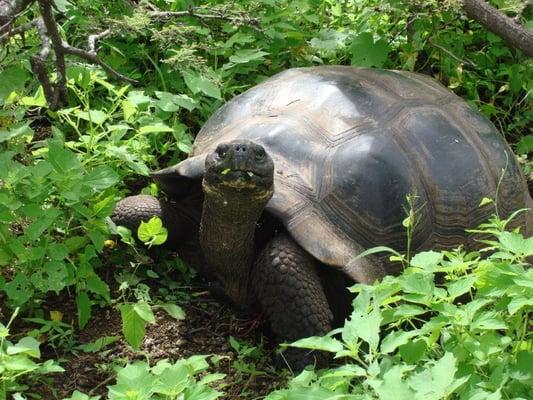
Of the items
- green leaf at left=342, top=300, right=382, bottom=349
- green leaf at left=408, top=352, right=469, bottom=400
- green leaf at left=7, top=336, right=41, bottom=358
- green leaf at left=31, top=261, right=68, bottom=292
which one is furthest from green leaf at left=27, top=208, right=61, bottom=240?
green leaf at left=408, top=352, right=469, bottom=400

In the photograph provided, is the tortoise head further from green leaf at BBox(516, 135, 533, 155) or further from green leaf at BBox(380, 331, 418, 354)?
green leaf at BBox(516, 135, 533, 155)

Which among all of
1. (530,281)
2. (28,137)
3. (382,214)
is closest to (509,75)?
(382,214)

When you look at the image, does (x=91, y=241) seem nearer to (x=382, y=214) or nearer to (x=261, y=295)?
(x=261, y=295)

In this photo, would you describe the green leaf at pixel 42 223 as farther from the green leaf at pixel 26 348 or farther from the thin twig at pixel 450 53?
the thin twig at pixel 450 53

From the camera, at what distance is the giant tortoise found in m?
3.60

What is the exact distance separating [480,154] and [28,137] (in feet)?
6.54

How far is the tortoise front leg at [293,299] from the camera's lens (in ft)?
11.7

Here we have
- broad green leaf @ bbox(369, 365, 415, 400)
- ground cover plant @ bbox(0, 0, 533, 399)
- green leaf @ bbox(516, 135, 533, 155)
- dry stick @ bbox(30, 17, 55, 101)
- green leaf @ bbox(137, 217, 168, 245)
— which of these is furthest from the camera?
green leaf @ bbox(516, 135, 533, 155)

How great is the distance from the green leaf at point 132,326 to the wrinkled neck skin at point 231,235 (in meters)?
0.60

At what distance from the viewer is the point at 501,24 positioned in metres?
4.98

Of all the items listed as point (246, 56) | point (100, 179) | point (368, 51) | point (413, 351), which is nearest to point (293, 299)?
point (100, 179)

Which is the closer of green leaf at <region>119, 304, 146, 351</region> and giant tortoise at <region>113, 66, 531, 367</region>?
green leaf at <region>119, 304, 146, 351</region>

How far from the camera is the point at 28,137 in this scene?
3.94 metres

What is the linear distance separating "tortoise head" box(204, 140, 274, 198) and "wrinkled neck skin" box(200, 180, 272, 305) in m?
0.04
